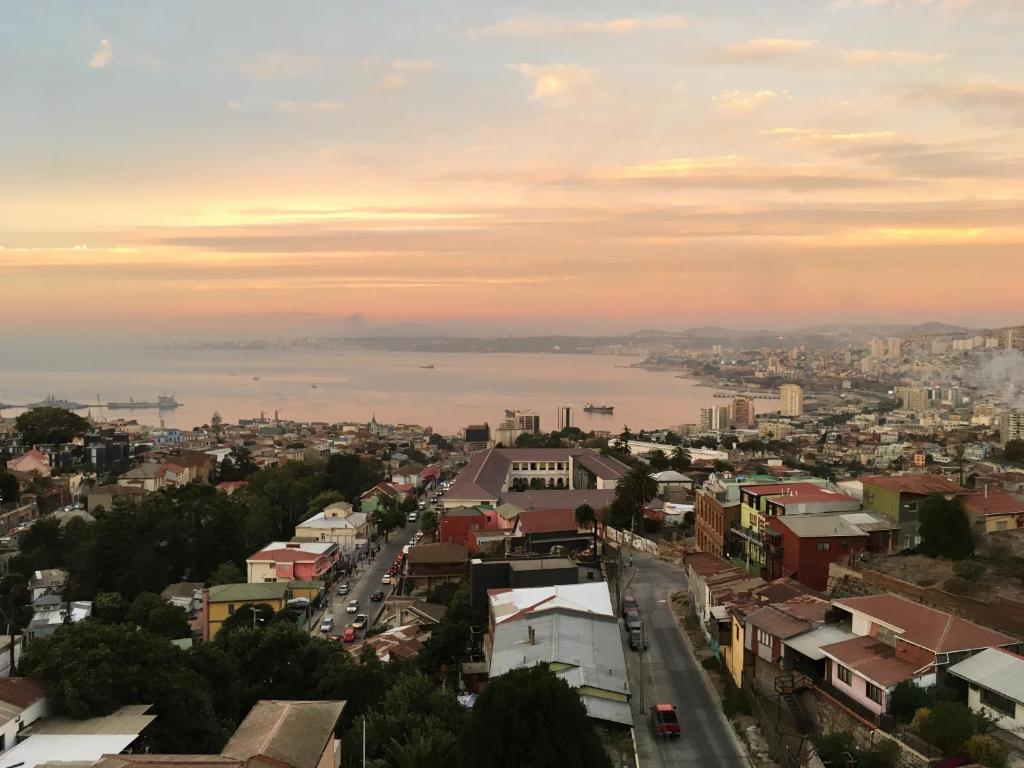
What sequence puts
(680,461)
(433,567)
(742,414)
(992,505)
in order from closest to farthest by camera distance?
(992,505) → (433,567) → (680,461) → (742,414)

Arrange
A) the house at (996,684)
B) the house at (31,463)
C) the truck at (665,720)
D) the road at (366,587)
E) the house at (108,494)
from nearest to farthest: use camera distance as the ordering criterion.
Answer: the house at (996,684)
the truck at (665,720)
the road at (366,587)
the house at (108,494)
the house at (31,463)

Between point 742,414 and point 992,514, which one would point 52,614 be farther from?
point 742,414

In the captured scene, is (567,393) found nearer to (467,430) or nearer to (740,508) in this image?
(467,430)

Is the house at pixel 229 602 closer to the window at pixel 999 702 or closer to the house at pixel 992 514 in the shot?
the house at pixel 992 514

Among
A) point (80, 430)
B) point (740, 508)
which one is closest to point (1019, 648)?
point (740, 508)

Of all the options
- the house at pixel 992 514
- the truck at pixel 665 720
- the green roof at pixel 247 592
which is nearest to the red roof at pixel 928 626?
the truck at pixel 665 720

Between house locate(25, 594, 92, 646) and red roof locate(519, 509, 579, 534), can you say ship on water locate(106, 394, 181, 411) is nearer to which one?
house locate(25, 594, 92, 646)

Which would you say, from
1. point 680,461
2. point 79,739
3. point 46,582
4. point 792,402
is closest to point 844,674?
point 79,739

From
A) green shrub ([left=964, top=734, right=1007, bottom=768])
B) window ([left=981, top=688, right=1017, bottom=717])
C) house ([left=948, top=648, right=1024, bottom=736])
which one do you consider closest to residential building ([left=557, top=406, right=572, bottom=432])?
house ([left=948, top=648, right=1024, bottom=736])

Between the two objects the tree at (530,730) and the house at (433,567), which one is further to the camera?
the house at (433,567)
